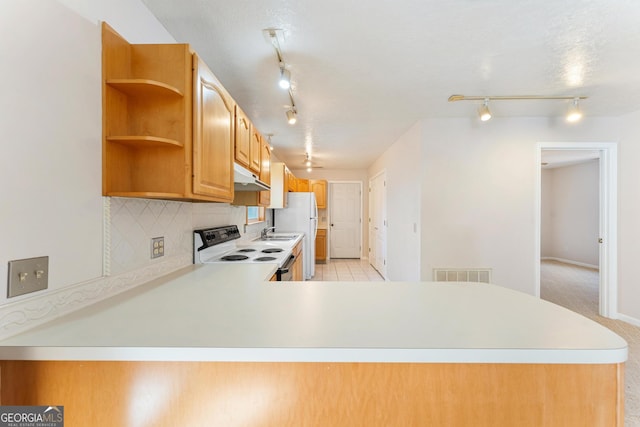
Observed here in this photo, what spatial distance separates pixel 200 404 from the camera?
76 cm

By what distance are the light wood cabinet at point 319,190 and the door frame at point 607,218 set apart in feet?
13.7

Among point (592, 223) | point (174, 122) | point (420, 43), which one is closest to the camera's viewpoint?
point (174, 122)

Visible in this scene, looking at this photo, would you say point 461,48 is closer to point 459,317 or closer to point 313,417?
point 459,317

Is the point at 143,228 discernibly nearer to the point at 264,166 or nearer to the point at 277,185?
the point at 264,166

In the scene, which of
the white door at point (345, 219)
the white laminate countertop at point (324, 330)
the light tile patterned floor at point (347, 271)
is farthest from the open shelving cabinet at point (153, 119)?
the white door at point (345, 219)

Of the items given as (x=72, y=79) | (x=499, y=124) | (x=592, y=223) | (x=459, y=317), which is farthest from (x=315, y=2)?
(x=592, y=223)

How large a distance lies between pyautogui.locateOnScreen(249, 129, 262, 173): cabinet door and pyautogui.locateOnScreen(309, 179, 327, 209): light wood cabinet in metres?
3.81

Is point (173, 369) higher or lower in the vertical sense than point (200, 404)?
higher

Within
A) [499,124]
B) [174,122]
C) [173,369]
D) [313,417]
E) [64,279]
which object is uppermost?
[499,124]

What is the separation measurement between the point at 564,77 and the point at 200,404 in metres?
3.15

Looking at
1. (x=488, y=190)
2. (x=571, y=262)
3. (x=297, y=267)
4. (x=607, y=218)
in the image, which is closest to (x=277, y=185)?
(x=297, y=267)

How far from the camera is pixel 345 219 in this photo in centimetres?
668

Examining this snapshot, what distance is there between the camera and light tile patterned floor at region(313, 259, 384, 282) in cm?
481

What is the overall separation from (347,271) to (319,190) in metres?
2.11
